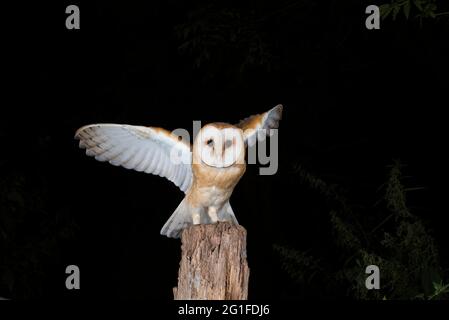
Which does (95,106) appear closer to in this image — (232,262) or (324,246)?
(324,246)

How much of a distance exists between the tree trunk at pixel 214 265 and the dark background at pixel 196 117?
6.61ft

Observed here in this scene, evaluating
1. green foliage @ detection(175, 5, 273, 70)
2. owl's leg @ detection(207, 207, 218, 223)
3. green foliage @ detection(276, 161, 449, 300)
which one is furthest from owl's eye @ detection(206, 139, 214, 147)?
green foliage @ detection(175, 5, 273, 70)

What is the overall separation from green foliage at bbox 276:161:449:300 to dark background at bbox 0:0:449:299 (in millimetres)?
290

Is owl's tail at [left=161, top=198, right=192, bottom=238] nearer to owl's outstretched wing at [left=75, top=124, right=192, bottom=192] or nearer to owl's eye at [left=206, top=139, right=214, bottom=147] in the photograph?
owl's outstretched wing at [left=75, top=124, right=192, bottom=192]

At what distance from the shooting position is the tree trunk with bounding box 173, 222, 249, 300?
121 inches

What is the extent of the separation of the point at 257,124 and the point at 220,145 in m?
0.33

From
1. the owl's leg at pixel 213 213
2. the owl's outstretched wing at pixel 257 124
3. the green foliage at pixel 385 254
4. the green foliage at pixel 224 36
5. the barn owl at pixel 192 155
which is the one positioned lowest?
the green foliage at pixel 385 254

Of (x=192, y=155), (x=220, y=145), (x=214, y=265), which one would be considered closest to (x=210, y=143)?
(x=220, y=145)

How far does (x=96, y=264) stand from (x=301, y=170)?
1.56 meters

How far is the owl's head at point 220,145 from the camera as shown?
3195 mm

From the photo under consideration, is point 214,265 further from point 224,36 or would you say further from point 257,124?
point 224,36

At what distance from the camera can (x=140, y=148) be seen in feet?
11.7

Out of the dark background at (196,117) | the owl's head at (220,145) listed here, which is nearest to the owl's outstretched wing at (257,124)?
the owl's head at (220,145)

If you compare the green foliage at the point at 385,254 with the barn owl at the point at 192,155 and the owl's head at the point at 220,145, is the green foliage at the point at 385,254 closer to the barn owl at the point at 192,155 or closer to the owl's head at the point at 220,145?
the barn owl at the point at 192,155
